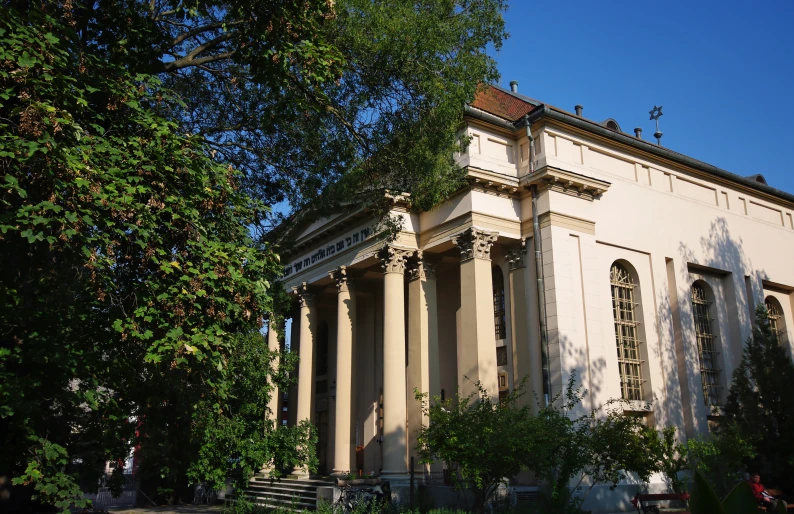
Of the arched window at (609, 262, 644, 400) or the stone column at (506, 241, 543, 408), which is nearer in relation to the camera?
the stone column at (506, 241, 543, 408)

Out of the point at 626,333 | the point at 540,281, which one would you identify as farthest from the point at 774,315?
the point at 540,281

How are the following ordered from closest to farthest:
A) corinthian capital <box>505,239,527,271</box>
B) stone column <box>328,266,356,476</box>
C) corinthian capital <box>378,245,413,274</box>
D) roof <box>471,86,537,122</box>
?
corinthian capital <box>505,239,527,271</box> < corinthian capital <box>378,245,413,274</box> < stone column <box>328,266,356,476</box> < roof <box>471,86,537,122</box>

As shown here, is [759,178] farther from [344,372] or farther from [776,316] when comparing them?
[344,372]

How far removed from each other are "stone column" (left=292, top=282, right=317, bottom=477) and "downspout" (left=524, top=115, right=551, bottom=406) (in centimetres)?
1030

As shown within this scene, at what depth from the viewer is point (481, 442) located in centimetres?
1514

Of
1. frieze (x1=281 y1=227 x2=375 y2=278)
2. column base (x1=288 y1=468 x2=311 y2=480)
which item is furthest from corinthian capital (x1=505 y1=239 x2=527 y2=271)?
column base (x1=288 y1=468 x2=311 y2=480)

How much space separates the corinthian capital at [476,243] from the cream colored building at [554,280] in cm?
4

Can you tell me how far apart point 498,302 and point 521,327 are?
2.36 meters

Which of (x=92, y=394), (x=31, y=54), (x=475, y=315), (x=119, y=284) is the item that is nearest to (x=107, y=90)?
(x=31, y=54)

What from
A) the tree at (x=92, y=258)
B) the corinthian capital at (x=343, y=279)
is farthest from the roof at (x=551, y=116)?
the tree at (x=92, y=258)

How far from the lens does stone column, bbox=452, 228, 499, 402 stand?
1988cm

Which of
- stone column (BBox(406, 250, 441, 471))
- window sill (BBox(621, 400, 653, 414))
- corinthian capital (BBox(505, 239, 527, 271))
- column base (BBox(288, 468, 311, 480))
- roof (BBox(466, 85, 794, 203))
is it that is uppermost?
roof (BBox(466, 85, 794, 203))

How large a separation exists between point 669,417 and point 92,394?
59.9ft

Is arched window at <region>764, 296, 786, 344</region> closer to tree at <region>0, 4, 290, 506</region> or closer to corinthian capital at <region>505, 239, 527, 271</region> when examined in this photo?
corinthian capital at <region>505, 239, 527, 271</region>
